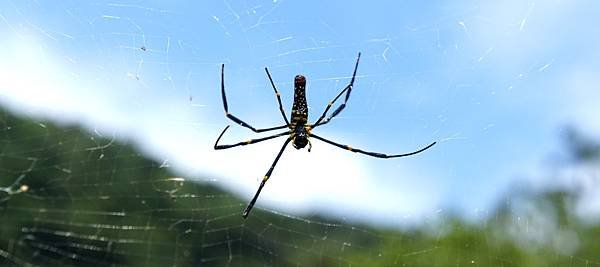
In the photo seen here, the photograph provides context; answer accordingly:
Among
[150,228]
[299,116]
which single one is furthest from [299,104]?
[150,228]

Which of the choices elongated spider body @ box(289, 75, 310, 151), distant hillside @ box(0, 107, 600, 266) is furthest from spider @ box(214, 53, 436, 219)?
distant hillside @ box(0, 107, 600, 266)

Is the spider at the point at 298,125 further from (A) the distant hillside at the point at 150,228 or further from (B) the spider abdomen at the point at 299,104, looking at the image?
(A) the distant hillside at the point at 150,228

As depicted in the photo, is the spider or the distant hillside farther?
the distant hillside

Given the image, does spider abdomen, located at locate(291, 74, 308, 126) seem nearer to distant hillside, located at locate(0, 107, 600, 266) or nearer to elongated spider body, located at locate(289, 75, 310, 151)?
elongated spider body, located at locate(289, 75, 310, 151)

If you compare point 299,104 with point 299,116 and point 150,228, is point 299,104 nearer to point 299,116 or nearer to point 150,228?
point 299,116

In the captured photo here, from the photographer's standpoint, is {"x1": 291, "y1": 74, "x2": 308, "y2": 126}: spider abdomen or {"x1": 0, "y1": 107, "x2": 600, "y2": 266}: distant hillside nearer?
{"x1": 291, "y1": 74, "x2": 308, "y2": 126}: spider abdomen

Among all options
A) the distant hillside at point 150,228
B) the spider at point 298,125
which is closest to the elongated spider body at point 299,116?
the spider at point 298,125

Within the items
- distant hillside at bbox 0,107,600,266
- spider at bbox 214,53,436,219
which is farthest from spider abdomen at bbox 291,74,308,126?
distant hillside at bbox 0,107,600,266

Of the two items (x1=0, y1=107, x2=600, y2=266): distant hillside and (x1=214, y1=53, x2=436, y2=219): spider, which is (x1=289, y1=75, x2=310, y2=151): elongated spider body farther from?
(x1=0, y1=107, x2=600, y2=266): distant hillside

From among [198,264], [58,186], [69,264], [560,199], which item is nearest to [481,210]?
[560,199]
